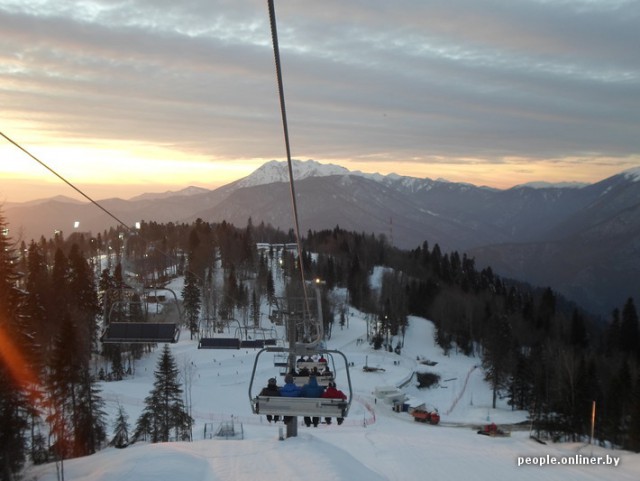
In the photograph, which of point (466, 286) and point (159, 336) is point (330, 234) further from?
Result: point (159, 336)

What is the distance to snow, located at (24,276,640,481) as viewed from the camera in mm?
21547

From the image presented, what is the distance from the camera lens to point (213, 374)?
57875 millimetres

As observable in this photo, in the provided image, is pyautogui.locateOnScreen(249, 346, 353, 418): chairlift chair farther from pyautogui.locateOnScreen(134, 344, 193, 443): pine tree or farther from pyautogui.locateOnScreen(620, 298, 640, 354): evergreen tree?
pyautogui.locateOnScreen(620, 298, 640, 354): evergreen tree

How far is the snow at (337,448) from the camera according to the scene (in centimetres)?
2155

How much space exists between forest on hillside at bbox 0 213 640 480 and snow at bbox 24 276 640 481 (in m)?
3.63

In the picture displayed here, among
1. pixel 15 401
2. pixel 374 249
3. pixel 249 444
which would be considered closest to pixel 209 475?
pixel 249 444

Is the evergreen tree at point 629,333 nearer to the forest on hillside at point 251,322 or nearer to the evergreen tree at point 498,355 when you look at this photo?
the forest on hillside at point 251,322

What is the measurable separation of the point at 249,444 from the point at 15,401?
10.6 m

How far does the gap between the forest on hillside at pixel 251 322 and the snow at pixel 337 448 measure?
363 centimetres


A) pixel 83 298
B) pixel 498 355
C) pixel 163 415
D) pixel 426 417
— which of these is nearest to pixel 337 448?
pixel 163 415

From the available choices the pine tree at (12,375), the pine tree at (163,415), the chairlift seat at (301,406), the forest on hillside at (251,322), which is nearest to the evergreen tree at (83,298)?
the forest on hillside at (251,322)

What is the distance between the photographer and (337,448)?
25.7 m

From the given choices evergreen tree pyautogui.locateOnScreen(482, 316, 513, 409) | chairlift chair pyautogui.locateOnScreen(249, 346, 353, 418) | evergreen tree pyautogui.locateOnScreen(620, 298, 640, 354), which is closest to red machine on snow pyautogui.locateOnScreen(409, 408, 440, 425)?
evergreen tree pyautogui.locateOnScreen(482, 316, 513, 409)

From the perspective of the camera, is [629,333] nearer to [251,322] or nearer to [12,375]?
[251,322]
